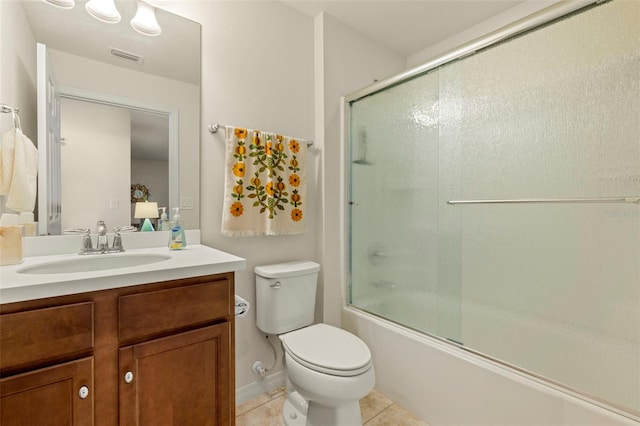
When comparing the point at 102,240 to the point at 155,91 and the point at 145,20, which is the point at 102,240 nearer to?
the point at 155,91

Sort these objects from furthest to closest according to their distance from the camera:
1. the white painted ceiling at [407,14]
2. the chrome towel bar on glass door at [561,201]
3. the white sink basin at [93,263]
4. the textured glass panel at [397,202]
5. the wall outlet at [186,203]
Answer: the white painted ceiling at [407,14] → the textured glass panel at [397,202] → the wall outlet at [186,203] → the chrome towel bar on glass door at [561,201] → the white sink basin at [93,263]

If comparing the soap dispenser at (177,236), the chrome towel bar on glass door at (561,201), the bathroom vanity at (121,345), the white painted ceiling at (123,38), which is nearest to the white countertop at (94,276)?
the bathroom vanity at (121,345)

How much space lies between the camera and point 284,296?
5.46 ft

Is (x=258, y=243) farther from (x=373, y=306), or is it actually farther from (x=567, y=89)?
(x=567, y=89)

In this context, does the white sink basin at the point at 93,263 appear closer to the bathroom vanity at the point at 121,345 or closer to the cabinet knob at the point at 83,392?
the bathroom vanity at the point at 121,345

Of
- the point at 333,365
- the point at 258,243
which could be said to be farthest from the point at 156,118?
the point at 333,365

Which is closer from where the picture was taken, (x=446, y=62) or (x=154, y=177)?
(x=154, y=177)

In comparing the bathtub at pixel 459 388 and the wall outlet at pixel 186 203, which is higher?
the wall outlet at pixel 186 203

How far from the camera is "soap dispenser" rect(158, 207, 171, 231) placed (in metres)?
1.47

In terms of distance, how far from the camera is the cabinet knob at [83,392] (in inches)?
32.8

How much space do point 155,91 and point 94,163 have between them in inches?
17.4

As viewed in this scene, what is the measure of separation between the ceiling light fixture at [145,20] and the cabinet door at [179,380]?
54.3 inches

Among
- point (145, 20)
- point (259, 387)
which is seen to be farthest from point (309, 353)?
point (145, 20)

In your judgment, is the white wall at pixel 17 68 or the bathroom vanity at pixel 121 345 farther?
the white wall at pixel 17 68
